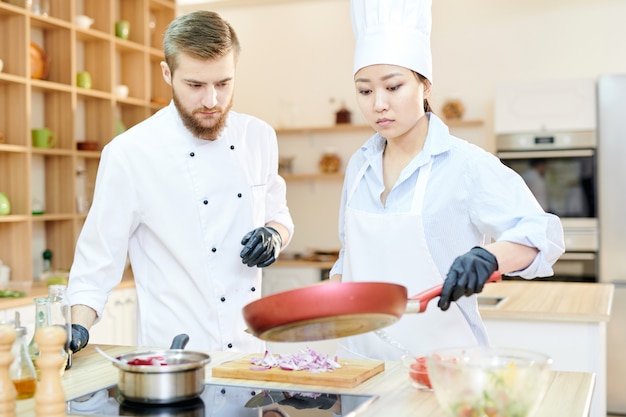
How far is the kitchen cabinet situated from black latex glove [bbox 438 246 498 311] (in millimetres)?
3146

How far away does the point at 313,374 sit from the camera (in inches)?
64.1

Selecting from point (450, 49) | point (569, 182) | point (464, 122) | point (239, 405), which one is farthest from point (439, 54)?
point (239, 405)

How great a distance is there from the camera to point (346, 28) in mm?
6633

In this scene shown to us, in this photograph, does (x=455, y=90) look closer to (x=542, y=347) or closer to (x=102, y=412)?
(x=542, y=347)

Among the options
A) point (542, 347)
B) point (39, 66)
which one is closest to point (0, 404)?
point (542, 347)

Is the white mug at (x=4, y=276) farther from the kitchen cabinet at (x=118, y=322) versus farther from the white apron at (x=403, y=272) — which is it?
the white apron at (x=403, y=272)

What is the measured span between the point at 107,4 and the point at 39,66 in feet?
2.42

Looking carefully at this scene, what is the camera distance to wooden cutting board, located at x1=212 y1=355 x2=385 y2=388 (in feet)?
5.24

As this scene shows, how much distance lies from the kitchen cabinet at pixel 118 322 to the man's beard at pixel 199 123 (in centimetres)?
231

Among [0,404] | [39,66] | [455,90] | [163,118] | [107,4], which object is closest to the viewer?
[0,404]

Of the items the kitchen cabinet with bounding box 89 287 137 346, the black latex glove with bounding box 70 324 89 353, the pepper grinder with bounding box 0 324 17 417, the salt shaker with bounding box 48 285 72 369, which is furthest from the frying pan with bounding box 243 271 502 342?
the kitchen cabinet with bounding box 89 287 137 346

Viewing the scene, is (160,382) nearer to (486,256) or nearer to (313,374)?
(313,374)

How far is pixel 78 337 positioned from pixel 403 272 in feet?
2.64

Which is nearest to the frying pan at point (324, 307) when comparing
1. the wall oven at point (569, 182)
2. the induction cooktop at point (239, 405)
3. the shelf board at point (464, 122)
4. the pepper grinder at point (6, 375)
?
the induction cooktop at point (239, 405)
